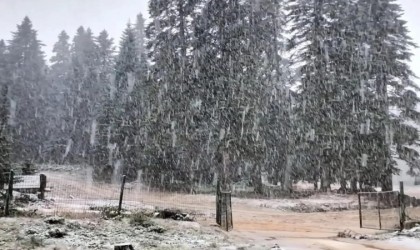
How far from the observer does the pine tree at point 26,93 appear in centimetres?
4938

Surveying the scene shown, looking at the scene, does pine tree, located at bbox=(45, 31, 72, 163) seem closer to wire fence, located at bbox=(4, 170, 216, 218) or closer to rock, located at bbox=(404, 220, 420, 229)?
wire fence, located at bbox=(4, 170, 216, 218)

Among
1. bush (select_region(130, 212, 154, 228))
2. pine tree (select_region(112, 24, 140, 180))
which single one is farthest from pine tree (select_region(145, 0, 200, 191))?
bush (select_region(130, 212, 154, 228))

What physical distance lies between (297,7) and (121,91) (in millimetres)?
19048

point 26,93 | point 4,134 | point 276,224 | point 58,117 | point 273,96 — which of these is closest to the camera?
point 276,224

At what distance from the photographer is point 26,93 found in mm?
51812

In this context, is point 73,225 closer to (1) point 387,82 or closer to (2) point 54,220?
(2) point 54,220

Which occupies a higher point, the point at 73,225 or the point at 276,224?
the point at 73,225

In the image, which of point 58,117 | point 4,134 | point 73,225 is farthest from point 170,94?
point 58,117

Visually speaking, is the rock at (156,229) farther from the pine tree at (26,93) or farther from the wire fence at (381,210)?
the pine tree at (26,93)

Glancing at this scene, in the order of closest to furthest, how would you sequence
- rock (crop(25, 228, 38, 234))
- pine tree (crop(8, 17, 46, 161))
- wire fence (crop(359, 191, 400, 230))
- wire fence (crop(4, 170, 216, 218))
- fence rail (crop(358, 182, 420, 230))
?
rock (crop(25, 228, 38, 234)), wire fence (crop(4, 170, 216, 218)), wire fence (crop(359, 191, 400, 230)), fence rail (crop(358, 182, 420, 230)), pine tree (crop(8, 17, 46, 161))

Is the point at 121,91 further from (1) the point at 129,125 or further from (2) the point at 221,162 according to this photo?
(2) the point at 221,162

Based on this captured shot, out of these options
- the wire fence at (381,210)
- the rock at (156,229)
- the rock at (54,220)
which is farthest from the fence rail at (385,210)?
the rock at (54,220)

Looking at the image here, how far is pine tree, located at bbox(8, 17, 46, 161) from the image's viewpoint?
49.4 m

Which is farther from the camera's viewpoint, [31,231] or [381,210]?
[381,210]
